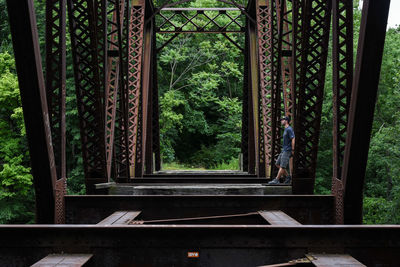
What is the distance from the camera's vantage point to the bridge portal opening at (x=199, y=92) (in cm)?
3306

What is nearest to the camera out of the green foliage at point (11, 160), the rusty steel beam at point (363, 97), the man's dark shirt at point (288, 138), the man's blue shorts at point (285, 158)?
the rusty steel beam at point (363, 97)

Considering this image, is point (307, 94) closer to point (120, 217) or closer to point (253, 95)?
point (120, 217)

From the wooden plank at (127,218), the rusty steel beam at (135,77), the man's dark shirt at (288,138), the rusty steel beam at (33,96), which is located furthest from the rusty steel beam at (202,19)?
the rusty steel beam at (33,96)

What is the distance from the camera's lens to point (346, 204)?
20.7ft

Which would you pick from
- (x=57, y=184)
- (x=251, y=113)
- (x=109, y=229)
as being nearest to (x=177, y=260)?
(x=109, y=229)

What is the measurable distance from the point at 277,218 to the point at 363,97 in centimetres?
207

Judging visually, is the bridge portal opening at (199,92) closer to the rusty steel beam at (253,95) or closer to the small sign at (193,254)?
the rusty steel beam at (253,95)

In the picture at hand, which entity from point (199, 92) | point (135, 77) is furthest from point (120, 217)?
point (199, 92)

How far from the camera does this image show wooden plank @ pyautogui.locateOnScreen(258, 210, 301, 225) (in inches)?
232

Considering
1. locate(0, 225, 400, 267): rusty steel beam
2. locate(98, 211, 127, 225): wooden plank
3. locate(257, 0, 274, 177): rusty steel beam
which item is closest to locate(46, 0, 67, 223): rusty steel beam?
locate(98, 211, 127, 225): wooden plank

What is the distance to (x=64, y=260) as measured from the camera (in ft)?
14.0

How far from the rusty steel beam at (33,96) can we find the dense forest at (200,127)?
21030mm

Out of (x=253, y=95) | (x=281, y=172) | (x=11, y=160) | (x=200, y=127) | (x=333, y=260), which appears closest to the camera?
(x=333, y=260)

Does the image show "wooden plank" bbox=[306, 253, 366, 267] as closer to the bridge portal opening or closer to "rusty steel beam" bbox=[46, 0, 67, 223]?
"rusty steel beam" bbox=[46, 0, 67, 223]
